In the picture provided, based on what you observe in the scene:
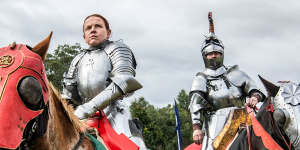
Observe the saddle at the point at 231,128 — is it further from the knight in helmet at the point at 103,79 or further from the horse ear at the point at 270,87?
the knight in helmet at the point at 103,79

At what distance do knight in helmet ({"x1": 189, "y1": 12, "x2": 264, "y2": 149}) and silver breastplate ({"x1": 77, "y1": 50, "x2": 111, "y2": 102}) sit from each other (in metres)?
2.66

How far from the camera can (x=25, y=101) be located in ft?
8.67

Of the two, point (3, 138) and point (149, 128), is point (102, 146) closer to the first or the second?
point (3, 138)

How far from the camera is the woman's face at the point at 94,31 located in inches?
225

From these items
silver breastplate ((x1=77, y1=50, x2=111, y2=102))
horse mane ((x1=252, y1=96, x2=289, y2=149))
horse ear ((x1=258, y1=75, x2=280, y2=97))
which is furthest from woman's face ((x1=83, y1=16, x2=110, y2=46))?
horse mane ((x1=252, y1=96, x2=289, y2=149))

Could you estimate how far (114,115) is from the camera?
519cm

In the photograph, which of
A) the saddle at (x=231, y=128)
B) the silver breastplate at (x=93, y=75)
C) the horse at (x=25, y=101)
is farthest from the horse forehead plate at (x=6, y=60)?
the saddle at (x=231, y=128)

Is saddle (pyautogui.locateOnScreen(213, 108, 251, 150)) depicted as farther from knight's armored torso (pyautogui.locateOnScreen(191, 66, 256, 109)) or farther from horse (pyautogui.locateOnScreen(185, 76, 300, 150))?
knight's armored torso (pyautogui.locateOnScreen(191, 66, 256, 109))

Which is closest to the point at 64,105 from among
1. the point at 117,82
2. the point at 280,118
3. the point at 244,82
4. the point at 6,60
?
the point at 6,60

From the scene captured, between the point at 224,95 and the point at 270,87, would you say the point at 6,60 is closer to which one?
the point at 270,87

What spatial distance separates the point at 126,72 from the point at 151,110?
50579mm

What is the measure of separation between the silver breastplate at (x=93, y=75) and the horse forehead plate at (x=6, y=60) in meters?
2.55

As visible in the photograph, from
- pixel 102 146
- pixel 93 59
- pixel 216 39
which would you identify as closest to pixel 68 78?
pixel 93 59

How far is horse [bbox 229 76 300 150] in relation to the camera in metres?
5.40
